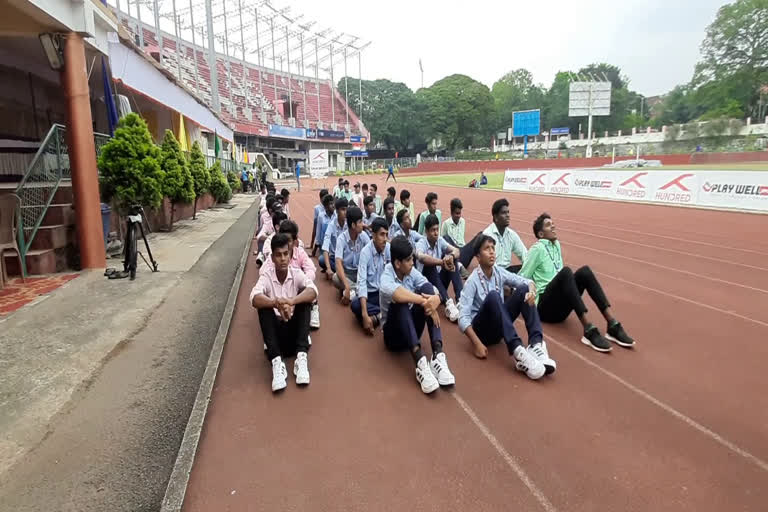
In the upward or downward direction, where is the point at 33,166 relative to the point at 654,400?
upward

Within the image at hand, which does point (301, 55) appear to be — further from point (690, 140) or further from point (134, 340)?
point (134, 340)

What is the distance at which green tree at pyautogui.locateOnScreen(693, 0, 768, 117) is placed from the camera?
52.5 meters

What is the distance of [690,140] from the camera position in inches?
1671

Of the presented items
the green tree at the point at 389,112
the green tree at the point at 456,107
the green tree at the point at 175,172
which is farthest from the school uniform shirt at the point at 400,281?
the green tree at the point at 456,107

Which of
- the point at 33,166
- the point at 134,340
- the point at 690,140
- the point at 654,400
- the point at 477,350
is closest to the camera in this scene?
the point at 654,400

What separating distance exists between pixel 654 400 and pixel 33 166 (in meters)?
8.51

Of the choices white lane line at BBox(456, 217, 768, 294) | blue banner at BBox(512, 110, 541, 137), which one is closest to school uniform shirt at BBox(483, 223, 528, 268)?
white lane line at BBox(456, 217, 768, 294)

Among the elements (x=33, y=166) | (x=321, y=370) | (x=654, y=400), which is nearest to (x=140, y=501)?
(x=321, y=370)

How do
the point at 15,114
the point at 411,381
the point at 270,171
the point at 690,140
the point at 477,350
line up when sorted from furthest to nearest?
1. the point at 690,140
2. the point at 270,171
3. the point at 15,114
4. the point at 477,350
5. the point at 411,381

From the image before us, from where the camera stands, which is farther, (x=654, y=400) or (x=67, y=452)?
(x=654, y=400)

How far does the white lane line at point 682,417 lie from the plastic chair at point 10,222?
24.4 feet

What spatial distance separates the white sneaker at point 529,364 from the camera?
375 cm

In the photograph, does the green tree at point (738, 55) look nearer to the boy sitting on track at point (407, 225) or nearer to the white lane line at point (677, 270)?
the white lane line at point (677, 270)

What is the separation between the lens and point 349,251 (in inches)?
233
